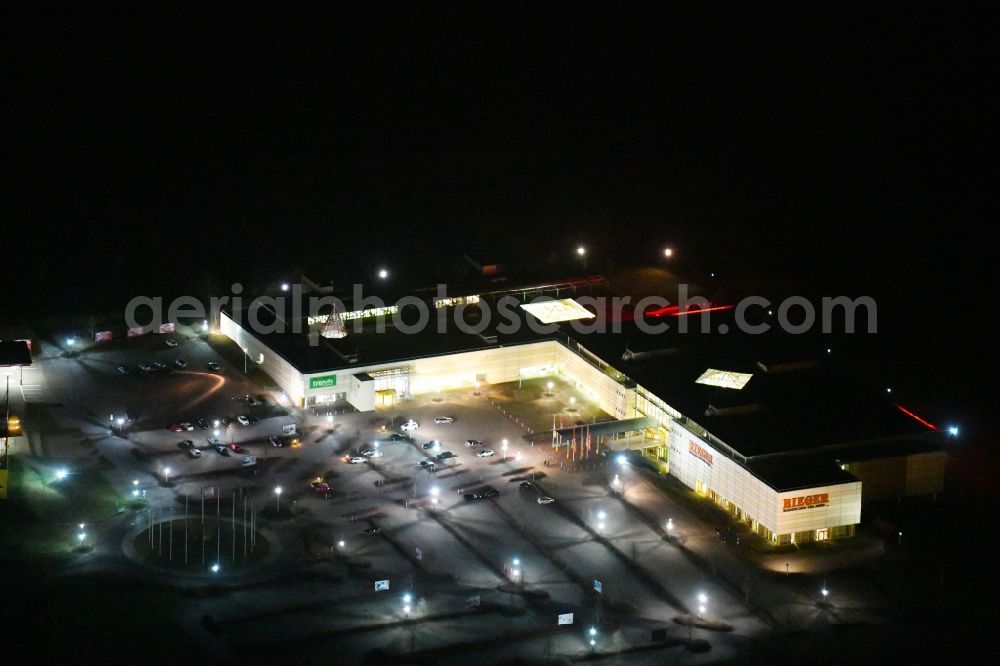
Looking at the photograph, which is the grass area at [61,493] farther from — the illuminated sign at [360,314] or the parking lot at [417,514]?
the illuminated sign at [360,314]

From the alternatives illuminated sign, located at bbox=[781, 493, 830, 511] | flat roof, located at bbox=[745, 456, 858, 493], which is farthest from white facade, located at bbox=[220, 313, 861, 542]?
flat roof, located at bbox=[745, 456, 858, 493]

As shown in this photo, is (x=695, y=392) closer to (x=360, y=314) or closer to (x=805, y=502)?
(x=805, y=502)

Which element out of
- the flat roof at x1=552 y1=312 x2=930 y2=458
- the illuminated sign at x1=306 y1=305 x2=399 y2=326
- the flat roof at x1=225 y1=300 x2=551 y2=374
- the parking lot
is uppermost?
the illuminated sign at x1=306 y1=305 x2=399 y2=326

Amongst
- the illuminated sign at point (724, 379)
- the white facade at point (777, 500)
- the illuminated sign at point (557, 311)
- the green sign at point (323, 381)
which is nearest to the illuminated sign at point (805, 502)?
the white facade at point (777, 500)

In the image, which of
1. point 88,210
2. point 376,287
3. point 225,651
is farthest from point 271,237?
point 225,651

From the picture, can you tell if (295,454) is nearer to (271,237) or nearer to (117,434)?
(117,434)

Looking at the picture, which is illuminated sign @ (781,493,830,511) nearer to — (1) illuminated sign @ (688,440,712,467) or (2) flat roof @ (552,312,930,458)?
(2) flat roof @ (552,312,930,458)
